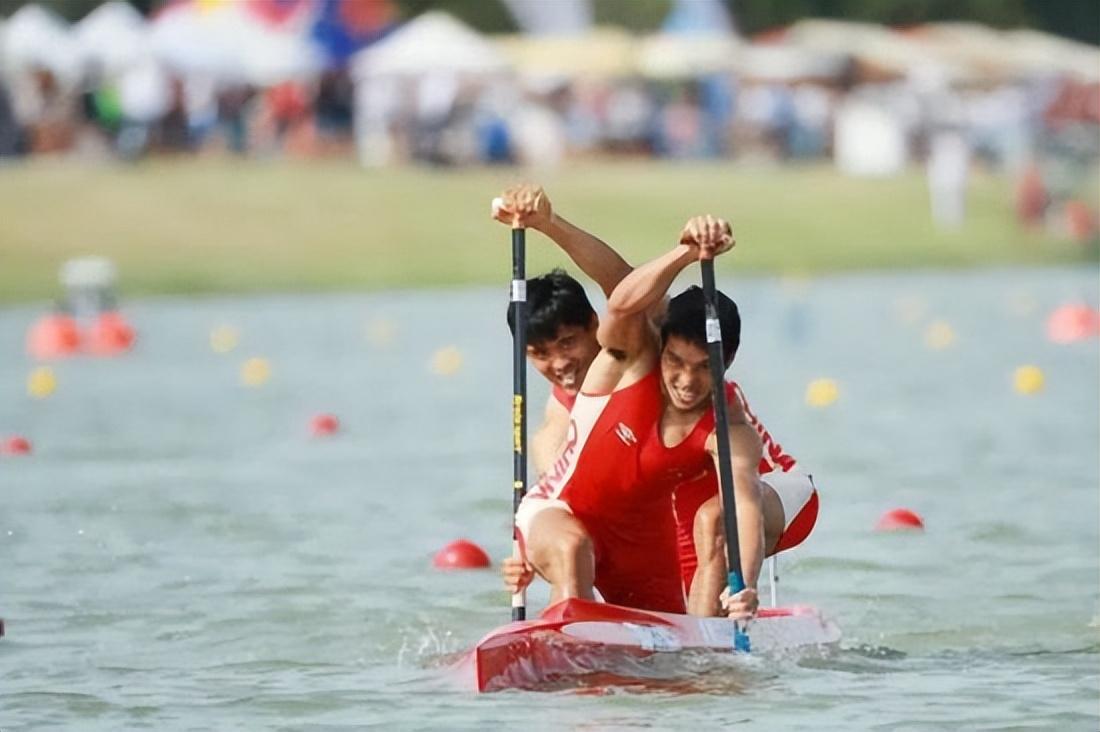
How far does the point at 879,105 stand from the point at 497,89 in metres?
9.02

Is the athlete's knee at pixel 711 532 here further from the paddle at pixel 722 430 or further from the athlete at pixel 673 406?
the paddle at pixel 722 430

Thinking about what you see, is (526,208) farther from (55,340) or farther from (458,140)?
(458,140)

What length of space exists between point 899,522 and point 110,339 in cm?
1334

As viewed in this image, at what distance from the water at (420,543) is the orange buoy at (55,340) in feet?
1.44

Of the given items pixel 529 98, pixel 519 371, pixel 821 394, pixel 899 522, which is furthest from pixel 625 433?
pixel 529 98

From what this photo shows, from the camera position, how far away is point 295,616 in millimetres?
11195

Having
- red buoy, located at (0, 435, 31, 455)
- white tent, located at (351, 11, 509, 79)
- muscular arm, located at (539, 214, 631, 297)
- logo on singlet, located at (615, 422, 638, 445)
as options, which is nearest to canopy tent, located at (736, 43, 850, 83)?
white tent, located at (351, 11, 509, 79)

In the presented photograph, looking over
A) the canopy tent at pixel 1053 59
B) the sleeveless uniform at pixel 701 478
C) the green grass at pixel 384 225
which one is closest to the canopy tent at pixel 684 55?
the green grass at pixel 384 225

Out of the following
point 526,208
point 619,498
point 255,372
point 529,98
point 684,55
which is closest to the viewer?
point 526,208

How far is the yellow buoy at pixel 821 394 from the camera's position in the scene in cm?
1998

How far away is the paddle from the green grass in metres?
22.9

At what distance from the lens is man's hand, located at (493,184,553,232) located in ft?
30.3

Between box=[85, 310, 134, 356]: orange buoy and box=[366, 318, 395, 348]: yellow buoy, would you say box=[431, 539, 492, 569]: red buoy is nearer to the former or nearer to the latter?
box=[85, 310, 134, 356]: orange buoy

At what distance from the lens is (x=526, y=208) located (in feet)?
30.3
